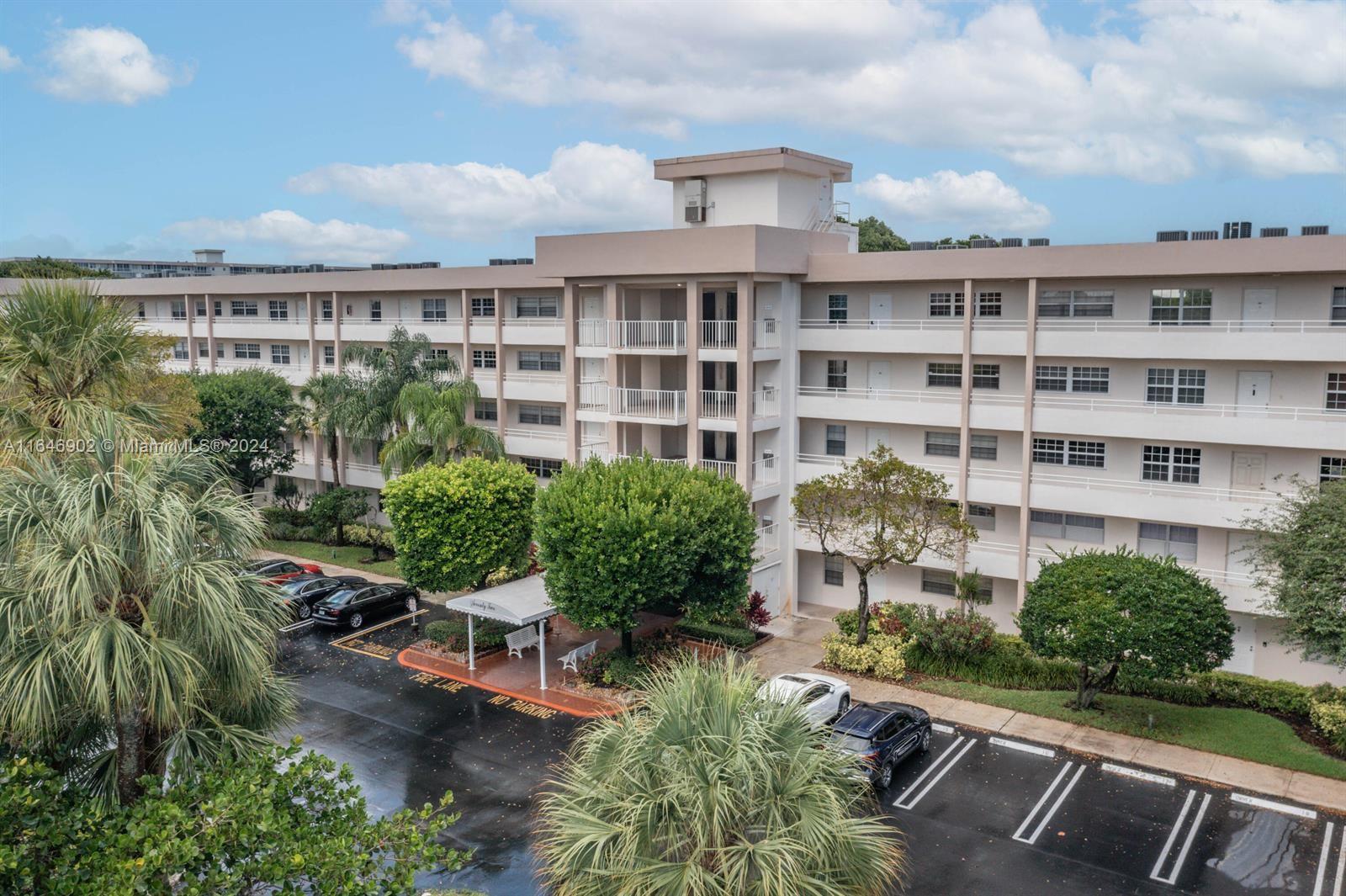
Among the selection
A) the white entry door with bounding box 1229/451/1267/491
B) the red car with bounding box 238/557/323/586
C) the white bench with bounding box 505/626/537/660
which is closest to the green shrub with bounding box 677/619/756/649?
the white bench with bounding box 505/626/537/660

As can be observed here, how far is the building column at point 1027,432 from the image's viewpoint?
31031 mm

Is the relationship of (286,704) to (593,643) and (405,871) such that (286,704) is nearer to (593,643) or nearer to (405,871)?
(405,871)

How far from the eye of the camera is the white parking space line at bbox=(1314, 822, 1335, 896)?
18.3m

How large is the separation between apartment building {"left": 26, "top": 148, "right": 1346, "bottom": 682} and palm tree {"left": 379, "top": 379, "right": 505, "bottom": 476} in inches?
139

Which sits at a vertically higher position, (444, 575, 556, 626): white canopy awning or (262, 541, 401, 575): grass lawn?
(444, 575, 556, 626): white canopy awning

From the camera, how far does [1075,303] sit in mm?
31484

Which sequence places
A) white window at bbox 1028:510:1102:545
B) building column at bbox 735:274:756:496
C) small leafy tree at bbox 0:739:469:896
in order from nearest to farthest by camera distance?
1. small leafy tree at bbox 0:739:469:896
2. white window at bbox 1028:510:1102:545
3. building column at bbox 735:274:756:496

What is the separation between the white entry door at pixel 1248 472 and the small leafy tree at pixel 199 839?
26194 millimetres

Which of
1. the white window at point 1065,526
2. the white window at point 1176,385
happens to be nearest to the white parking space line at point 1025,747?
the white window at point 1065,526

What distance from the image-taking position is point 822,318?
35.9 meters

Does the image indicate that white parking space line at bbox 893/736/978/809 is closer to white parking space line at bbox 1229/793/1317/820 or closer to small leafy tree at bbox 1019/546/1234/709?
small leafy tree at bbox 1019/546/1234/709

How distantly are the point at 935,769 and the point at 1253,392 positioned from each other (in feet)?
49.0

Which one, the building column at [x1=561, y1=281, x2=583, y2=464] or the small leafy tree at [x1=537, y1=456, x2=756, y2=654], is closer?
the small leafy tree at [x1=537, y1=456, x2=756, y2=654]

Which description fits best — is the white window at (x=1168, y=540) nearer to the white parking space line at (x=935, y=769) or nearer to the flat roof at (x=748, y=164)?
the white parking space line at (x=935, y=769)
